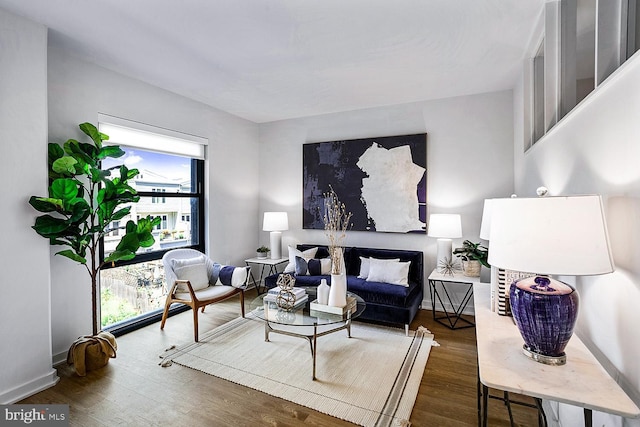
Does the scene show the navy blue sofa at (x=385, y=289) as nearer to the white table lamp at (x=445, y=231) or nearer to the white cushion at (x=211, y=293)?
the white table lamp at (x=445, y=231)

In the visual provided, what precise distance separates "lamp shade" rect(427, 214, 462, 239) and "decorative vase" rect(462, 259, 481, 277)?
32 centimetres

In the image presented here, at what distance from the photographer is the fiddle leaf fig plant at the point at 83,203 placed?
2.40m

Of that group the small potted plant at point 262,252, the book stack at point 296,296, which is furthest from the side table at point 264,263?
the book stack at point 296,296

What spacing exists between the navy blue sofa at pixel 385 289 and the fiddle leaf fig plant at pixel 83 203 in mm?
1781

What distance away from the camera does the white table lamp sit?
3.57 meters

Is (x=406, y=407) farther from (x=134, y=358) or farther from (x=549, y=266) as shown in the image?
(x=134, y=358)

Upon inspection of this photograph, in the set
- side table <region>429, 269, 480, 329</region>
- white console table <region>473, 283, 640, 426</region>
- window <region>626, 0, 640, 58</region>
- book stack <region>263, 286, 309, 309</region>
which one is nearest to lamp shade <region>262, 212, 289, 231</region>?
book stack <region>263, 286, 309, 309</region>

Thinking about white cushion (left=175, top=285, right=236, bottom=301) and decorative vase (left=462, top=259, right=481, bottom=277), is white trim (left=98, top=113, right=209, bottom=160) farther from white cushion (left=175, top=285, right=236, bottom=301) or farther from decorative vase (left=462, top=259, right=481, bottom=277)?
decorative vase (left=462, top=259, right=481, bottom=277)

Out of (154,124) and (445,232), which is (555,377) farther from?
(154,124)

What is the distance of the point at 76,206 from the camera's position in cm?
249

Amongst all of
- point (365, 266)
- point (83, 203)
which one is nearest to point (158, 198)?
point (83, 203)

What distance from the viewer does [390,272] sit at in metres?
3.67

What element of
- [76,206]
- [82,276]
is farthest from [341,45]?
[82,276]

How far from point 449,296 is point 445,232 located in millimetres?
935
